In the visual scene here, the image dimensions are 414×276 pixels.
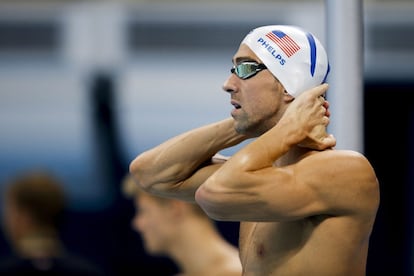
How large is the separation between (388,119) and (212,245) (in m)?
3.71

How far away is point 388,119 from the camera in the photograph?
28.7 feet

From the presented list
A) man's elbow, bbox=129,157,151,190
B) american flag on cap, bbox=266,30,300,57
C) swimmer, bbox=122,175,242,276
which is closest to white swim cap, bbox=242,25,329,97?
american flag on cap, bbox=266,30,300,57

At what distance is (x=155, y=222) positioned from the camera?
5.57 m

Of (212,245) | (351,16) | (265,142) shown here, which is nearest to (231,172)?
(265,142)

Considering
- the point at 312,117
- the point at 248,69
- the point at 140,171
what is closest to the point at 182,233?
the point at 140,171

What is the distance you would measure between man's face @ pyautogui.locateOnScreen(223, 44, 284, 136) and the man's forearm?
0.30 metres

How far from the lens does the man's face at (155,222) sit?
5.55 m

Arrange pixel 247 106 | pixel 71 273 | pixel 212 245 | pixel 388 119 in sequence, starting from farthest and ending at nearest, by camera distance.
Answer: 1. pixel 388 119
2. pixel 212 245
3. pixel 71 273
4. pixel 247 106

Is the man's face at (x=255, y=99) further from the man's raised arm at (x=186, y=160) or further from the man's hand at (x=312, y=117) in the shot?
the man's raised arm at (x=186, y=160)

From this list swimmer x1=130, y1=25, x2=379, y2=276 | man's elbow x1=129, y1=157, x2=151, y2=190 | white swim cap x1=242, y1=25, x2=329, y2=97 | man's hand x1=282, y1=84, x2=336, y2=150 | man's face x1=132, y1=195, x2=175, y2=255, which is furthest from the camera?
man's face x1=132, y1=195, x2=175, y2=255

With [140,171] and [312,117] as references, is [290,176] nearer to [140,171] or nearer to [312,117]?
[312,117]

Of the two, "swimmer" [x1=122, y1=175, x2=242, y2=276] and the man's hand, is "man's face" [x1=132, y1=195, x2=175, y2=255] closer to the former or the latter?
"swimmer" [x1=122, y1=175, x2=242, y2=276]

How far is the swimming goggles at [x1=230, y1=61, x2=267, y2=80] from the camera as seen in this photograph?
351 centimetres

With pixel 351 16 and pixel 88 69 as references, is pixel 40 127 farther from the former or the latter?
pixel 351 16
